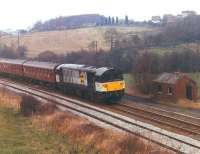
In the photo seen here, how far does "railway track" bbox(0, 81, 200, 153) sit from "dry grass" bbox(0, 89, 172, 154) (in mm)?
1070

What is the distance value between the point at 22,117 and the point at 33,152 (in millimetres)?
10845

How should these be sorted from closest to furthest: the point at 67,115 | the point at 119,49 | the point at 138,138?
the point at 138,138 < the point at 67,115 < the point at 119,49

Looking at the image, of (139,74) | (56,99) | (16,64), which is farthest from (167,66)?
(56,99)

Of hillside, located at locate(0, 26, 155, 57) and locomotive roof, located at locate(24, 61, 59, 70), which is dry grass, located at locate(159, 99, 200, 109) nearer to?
locomotive roof, located at locate(24, 61, 59, 70)

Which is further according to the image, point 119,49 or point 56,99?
point 119,49

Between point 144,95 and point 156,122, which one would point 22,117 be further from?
point 144,95

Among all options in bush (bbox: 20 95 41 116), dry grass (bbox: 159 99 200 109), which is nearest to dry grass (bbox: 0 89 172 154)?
bush (bbox: 20 95 41 116)

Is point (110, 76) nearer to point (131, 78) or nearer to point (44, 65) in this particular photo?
point (44, 65)

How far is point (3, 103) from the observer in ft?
125

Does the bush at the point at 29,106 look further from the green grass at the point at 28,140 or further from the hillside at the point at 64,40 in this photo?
the hillside at the point at 64,40

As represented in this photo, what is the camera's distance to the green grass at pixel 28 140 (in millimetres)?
21116

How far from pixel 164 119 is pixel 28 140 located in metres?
9.72

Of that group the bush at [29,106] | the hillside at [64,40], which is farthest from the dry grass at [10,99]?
the hillside at [64,40]

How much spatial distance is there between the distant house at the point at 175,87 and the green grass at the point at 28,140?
14572mm
